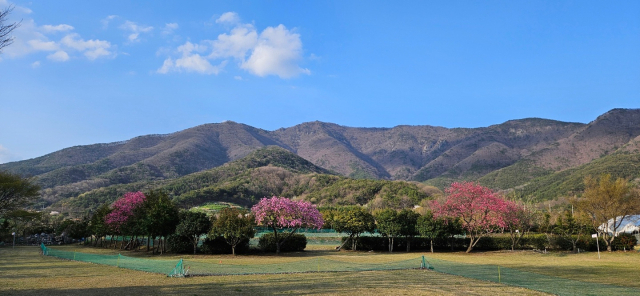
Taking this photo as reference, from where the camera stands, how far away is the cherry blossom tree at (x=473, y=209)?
101 ft

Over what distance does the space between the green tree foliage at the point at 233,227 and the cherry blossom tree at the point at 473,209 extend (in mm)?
15775

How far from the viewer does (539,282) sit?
50.3 feet

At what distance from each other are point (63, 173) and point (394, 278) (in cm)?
13734

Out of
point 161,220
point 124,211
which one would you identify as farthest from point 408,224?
point 124,211

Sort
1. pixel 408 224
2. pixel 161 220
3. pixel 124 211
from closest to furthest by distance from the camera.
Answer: pixel 161 220 → pixel 408 224 → pixel 124 211

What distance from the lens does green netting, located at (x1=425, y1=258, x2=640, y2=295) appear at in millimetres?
13344

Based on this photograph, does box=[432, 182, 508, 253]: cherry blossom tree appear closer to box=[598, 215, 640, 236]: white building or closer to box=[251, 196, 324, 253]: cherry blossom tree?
box=[251, 196, 324, 253]: cherry blossom tree

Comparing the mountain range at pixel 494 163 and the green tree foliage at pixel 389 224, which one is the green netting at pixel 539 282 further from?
the mountain range at pixel 494 163

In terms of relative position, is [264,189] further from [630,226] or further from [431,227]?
[630,226]

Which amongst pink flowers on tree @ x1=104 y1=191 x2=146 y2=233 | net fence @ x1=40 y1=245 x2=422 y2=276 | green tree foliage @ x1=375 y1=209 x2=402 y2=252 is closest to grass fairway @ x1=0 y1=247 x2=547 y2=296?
net fence @ x1=40 y1=245 x2=422 y2=276

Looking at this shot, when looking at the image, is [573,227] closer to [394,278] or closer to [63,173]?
[394,278]

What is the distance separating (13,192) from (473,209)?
47452 mm

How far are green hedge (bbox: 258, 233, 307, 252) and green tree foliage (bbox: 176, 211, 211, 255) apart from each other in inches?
178

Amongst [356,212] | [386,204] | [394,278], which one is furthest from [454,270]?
[386,204]
